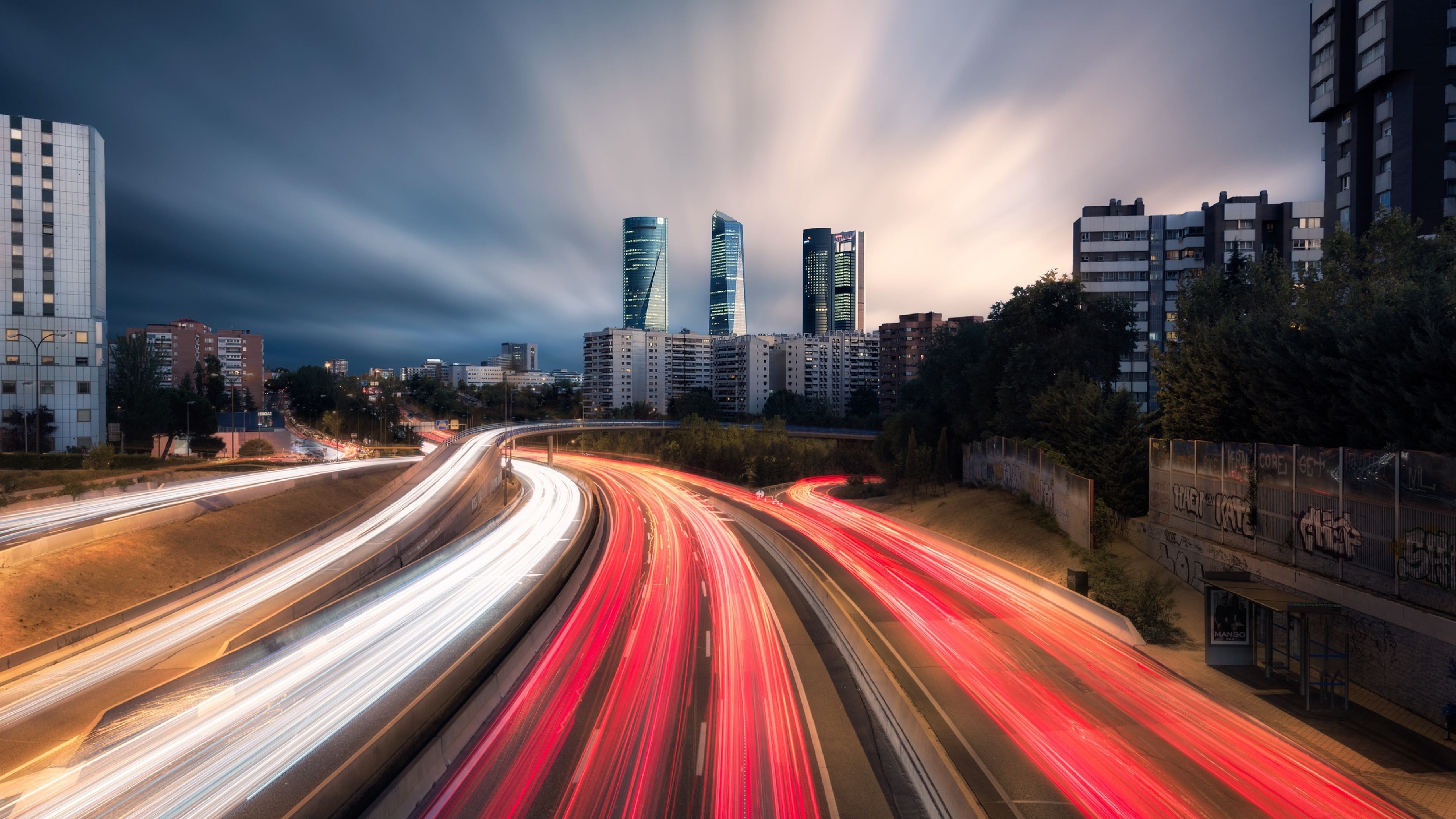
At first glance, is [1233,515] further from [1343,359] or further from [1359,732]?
[1359,732]

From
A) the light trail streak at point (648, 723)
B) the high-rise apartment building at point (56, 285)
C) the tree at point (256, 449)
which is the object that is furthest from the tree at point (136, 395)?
the light trail streak at point (648, 723)

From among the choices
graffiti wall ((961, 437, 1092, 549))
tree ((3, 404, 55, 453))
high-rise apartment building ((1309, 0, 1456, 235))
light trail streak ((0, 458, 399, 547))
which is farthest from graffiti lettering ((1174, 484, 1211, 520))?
tree ((3, 404, 55, 453))

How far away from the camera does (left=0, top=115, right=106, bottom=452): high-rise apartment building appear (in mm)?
64375

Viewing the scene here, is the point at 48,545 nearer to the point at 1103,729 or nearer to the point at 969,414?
the point at 1103,729

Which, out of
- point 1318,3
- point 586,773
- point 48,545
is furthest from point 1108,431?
point 1318,3

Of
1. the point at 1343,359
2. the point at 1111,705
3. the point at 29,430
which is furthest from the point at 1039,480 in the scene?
the point at 29,430

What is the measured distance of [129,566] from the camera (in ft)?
88.1

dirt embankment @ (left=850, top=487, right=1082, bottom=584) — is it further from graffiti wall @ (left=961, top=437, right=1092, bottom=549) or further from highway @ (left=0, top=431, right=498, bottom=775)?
highway @ (left=0, top=431, right=498, bottom=775)

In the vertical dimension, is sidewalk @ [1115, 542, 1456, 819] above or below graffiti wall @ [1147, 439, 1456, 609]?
below

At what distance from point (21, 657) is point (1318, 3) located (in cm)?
9267

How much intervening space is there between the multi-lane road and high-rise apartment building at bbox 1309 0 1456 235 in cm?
5437

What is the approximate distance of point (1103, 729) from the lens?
11.4 m

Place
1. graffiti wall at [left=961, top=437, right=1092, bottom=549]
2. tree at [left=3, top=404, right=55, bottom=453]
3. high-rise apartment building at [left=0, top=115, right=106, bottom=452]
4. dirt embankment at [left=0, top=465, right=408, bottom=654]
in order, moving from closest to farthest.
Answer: dirt embankment at [left=0, top=465, right=408, bottom=654] < graffiti wall at [left=961, top=437, right=1092, bottom=549] < tree at [left=3, top=404, right=55, bottom=453] < high-rise apartment building at [left=0, top=115, right=106, bottom=452]

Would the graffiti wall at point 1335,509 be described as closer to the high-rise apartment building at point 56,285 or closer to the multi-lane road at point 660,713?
the multi-lane road at point 660,713
